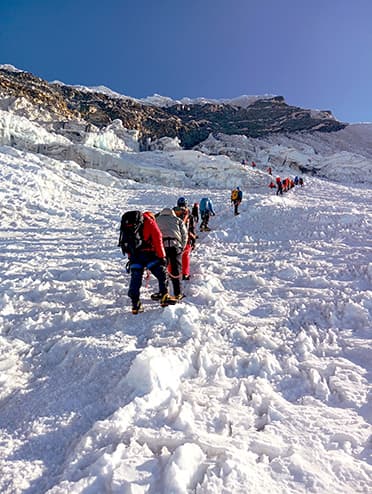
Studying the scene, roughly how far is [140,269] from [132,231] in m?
0.57

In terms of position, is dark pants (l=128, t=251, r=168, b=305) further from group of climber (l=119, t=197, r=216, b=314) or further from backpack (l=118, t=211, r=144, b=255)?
backpack (l=118, t=211, r=144, b=255)

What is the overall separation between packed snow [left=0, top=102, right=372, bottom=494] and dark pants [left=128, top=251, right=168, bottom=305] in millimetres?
354

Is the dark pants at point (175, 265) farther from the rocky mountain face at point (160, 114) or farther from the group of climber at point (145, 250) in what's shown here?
the rocky mountain face at point (160, 114)

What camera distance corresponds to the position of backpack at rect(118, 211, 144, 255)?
13.7ft

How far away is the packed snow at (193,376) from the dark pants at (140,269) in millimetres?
354

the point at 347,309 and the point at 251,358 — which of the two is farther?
the point at 347,309

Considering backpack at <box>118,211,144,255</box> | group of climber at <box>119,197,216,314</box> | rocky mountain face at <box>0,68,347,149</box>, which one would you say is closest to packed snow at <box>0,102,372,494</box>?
group of climber at <box>119,197,216,314</box>

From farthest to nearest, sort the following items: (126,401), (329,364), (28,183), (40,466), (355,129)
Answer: (355,129) < (28,183) < (329,364) < (126,401) < (40,466)

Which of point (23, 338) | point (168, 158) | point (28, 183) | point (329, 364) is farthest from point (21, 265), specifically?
point (168, 158)

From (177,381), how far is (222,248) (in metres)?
6.17

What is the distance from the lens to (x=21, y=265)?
686 cm

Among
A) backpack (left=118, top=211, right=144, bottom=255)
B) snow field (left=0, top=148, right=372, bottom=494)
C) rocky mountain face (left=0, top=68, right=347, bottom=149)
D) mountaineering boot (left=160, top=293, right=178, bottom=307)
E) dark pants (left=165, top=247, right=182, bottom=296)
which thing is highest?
rocky mountain face (left=0, top=68, right=347, bottom=149)

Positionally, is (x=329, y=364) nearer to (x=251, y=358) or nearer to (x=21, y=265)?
(x=251, y=358)

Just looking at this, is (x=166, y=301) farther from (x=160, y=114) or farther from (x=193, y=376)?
(x=160, y=114)
